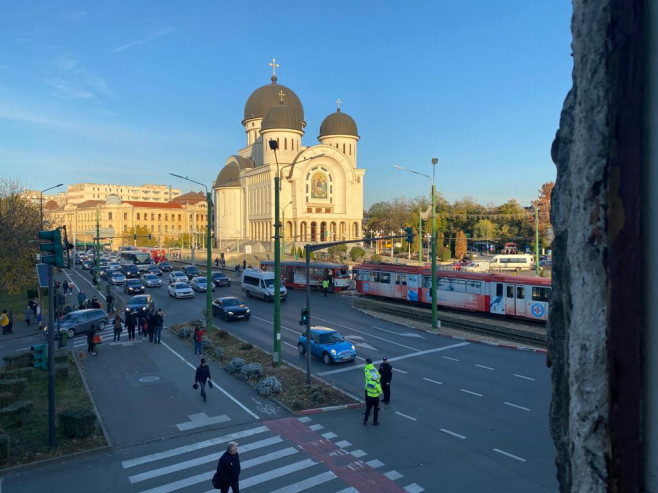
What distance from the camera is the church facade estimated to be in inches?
2943

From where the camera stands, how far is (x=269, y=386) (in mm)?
15211

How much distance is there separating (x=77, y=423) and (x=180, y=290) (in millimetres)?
26472

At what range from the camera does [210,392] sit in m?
15.5

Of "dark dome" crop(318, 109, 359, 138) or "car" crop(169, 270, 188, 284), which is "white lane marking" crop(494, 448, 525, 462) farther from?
"dark dome" crop(318, 109, 359, 138)

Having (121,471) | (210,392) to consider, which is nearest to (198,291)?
(210,392)

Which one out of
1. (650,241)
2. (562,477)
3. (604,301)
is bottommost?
(562,477)

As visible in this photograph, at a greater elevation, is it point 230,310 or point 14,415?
A: point 230,310

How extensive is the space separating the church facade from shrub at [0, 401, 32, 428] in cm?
5745

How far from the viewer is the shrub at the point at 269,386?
15102 millimetres

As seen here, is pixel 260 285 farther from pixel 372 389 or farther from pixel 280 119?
pixel 280 119

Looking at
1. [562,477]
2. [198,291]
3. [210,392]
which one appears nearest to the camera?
[562,477]

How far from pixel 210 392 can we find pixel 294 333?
9.86m

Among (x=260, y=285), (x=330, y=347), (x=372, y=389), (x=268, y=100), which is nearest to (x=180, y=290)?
(x=260, y=285)

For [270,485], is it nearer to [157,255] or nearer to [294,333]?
[294,333]
